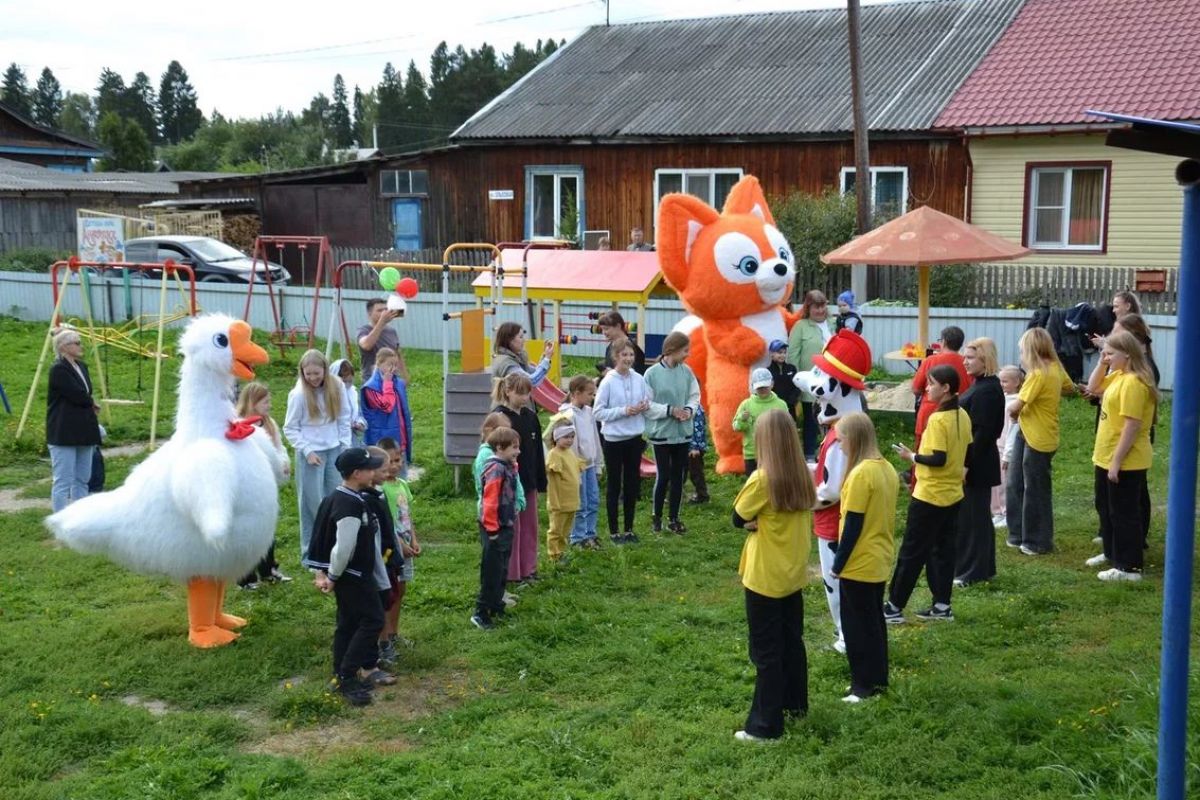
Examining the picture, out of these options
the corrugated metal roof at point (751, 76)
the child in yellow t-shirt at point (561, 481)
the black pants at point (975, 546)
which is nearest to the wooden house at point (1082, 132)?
Result: the corrugated metal roof at point (751, 76)

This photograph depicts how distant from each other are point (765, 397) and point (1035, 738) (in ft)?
16.4

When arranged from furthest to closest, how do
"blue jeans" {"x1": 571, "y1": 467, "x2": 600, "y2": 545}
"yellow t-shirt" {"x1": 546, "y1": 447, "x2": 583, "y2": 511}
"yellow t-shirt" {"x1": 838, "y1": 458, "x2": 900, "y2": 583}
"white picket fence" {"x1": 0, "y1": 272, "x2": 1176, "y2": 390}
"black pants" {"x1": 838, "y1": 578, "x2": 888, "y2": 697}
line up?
"white picket fence" {"x1": 0, "y1": 272, "x2": 1176, "y2": 390}, "blue jeans" {"x1": 571, "y1": 467, "x2": 600, "y2": 545}, "yellow t-shirt" {"x1": 546, "y1": 447, "x2": 583, "y2": 511}, "black pants" {"x1": 838, "y1": 578, "x2": 888, "y2": 697}, "yellow t-shirt" {"x1": 838, "y1": 458, "x2": 900, "y2": 583}

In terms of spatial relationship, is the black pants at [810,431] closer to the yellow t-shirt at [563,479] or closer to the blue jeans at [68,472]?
the yellow t-shirt at [563,479]

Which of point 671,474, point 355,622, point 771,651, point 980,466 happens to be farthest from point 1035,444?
point 355,622

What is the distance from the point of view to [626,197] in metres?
27.4

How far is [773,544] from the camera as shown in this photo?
6301mm

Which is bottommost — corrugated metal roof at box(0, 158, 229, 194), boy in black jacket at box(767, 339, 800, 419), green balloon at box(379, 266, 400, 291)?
boy in black jacket at box(767, 339, 800, 419)

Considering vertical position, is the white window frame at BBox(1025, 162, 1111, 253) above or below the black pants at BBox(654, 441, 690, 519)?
above

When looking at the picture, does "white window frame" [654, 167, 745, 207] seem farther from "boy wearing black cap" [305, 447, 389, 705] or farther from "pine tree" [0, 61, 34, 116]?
"pine tree" [0, 61, 34, 116]

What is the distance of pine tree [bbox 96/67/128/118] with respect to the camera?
101750 millimetres

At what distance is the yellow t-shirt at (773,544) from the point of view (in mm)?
6258

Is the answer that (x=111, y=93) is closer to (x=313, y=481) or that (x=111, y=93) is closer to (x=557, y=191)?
(x=557, y=191)

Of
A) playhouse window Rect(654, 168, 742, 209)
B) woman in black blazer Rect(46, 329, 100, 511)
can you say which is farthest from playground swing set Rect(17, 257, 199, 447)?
playhouse window Rect(654, 168, 742, 209)

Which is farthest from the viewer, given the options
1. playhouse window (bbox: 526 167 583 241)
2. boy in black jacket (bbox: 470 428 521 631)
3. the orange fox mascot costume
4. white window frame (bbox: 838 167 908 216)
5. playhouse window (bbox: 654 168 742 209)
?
playhouse window (bbox: 526 167 583 241)
